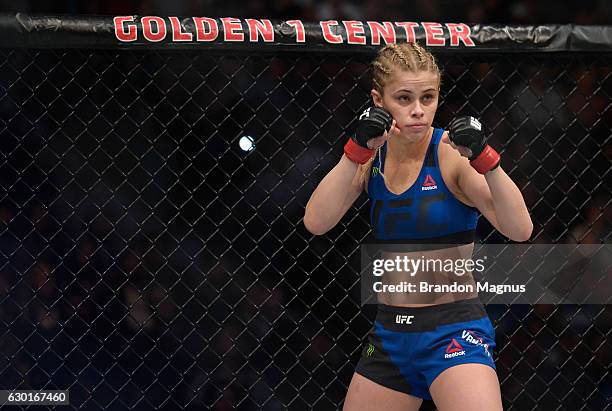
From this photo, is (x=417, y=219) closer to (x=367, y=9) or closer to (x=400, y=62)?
(x=400, y=62)

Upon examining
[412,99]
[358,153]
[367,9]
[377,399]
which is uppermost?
[367,9]

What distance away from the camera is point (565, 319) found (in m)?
3.03

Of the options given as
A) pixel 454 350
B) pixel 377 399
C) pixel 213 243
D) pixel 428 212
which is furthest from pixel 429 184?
pixel 213 243

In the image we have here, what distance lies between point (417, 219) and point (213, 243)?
50.2 inches

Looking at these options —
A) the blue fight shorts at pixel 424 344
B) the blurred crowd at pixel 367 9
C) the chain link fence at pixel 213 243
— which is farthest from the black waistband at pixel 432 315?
the blurred crowd at pixel 367 9

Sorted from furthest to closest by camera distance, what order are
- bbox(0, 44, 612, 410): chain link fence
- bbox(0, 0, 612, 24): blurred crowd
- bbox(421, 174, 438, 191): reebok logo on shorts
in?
bbox(0, 0, 612, 24): blurred crowd → bbox(0, 44, 612, 410): chain link fence → bbox(421, 174, 438, 191): reebok logo on shorts

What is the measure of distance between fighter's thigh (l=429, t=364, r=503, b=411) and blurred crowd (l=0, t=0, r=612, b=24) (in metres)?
2.32

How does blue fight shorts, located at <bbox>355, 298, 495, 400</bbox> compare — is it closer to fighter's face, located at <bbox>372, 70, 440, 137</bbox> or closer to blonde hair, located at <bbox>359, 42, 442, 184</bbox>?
fighter's face, located at <bbox>372, 70, 440, 137</bbox>

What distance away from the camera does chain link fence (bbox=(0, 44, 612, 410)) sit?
2988mm

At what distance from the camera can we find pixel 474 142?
1880 mm

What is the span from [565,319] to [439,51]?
1.13 m

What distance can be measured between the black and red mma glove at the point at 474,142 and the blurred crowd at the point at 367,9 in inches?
84.0

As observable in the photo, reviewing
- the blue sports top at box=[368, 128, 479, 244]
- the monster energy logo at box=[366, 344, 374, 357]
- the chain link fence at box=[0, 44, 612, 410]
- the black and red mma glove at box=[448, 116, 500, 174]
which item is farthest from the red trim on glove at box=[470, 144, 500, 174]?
the chain link fence at box=[0, 44, 612, 410]

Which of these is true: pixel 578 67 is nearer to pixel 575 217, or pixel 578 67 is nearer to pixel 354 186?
pixel 575 217
